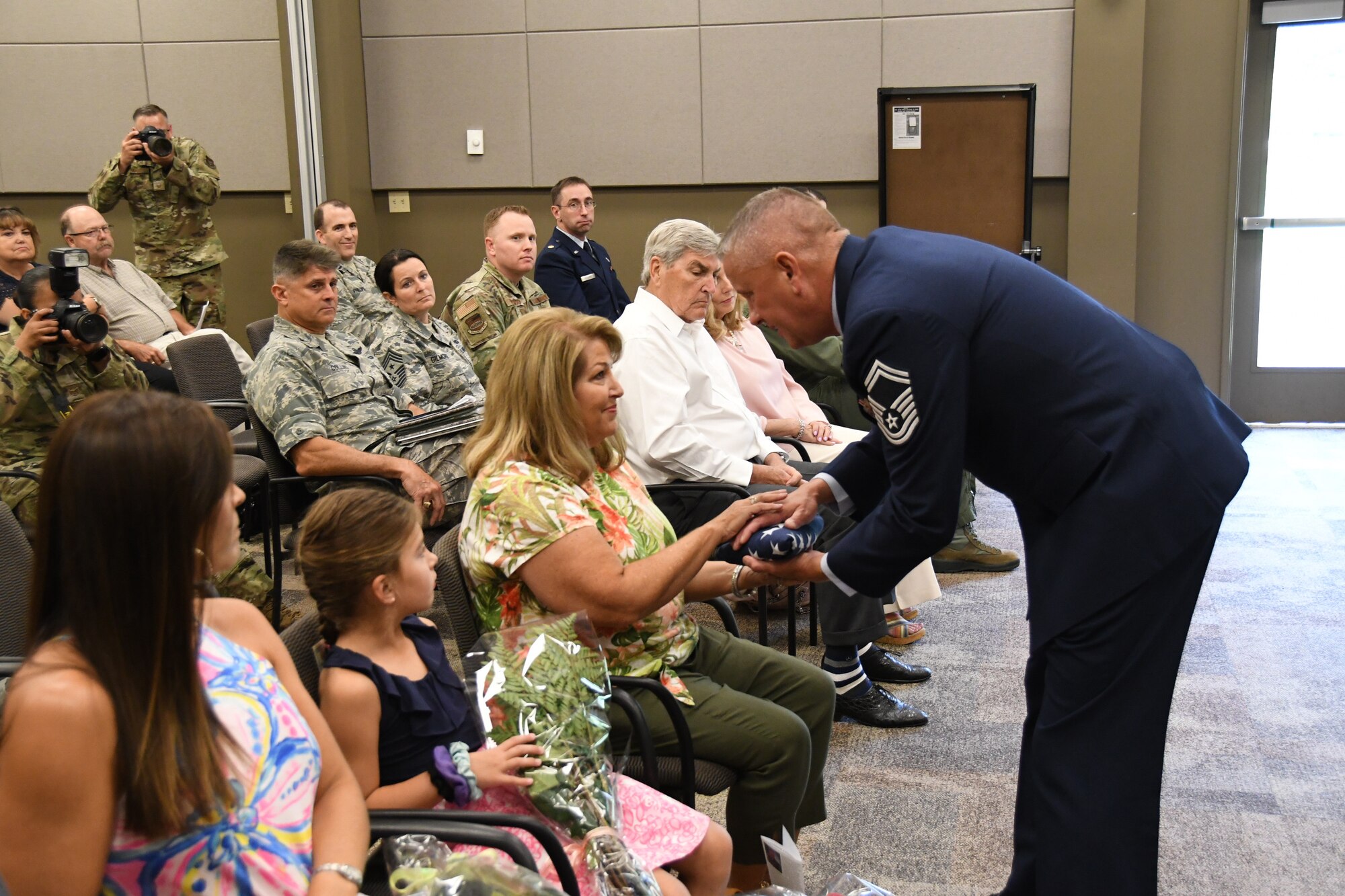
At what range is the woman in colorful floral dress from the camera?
1008 millimetres

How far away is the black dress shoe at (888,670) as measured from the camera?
10.8 feet

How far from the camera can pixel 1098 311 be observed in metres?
1.85

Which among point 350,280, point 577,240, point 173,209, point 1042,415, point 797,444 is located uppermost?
point 173,209

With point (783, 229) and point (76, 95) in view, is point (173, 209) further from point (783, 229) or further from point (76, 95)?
point (783, 229)

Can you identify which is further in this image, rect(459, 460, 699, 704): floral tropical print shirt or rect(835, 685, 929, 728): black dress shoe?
rect(835, 685, 929, 728): black dress shoe

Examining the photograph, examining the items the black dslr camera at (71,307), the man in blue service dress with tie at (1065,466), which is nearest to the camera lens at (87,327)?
the black dslr camera at (71,307)

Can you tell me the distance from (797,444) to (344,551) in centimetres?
251

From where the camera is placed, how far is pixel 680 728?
1.85 metres

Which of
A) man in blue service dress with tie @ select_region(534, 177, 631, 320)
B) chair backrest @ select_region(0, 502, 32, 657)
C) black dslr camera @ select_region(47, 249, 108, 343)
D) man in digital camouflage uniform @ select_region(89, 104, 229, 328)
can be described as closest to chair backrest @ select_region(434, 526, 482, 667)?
chair backrest @ select_region(0, 502, 32, 657)

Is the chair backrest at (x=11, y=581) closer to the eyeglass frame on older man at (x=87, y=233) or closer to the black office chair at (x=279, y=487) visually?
the black office chair at (x=279, y=487)

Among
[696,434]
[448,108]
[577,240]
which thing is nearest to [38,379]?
[696,434]

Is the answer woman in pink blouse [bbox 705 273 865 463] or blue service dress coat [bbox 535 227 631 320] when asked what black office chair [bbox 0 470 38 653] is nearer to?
woman in pink blouse [bbox 705 273 865 463]

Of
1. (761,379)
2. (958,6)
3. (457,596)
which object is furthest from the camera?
(958,6)

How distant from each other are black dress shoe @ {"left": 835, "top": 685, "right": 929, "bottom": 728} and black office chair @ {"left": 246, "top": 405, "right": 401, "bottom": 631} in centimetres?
141
